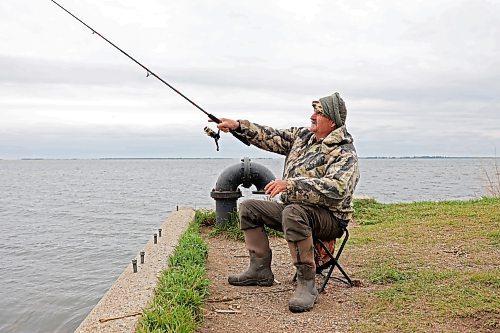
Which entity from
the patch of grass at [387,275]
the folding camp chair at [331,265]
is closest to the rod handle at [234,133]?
the folding camp chair at [331,265]

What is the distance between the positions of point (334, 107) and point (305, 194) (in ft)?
2.56

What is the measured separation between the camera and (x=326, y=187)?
4.40 metres

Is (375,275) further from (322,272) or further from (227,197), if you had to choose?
(227,197)

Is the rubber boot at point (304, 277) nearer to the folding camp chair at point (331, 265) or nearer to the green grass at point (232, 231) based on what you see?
the folding camp chair at point (331, 265)

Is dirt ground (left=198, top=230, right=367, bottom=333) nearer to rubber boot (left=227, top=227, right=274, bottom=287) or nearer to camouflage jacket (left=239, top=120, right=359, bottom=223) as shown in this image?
rubber boot (left=227, top=227, right=274, bottom=287)

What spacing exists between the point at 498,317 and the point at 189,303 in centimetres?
222

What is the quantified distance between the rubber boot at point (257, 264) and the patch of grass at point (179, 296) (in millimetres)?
380

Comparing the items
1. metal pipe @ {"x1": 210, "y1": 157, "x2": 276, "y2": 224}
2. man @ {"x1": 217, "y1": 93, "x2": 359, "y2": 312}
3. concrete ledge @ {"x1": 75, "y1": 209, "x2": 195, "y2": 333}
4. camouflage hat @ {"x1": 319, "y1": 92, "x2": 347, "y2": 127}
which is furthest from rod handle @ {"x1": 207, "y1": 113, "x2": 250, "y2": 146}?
metal pipe @ {"x1": 210, "y1": 157, "x2": 276, "y2": 224}

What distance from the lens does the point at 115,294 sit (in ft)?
15.4

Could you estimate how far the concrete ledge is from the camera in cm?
396

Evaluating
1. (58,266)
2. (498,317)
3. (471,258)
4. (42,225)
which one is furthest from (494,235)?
(42,225)

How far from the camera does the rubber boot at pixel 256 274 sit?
5164 millimetres

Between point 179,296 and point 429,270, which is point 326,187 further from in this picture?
point 429,270

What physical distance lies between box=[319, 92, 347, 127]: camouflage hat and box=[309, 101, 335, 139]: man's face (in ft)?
0.11
